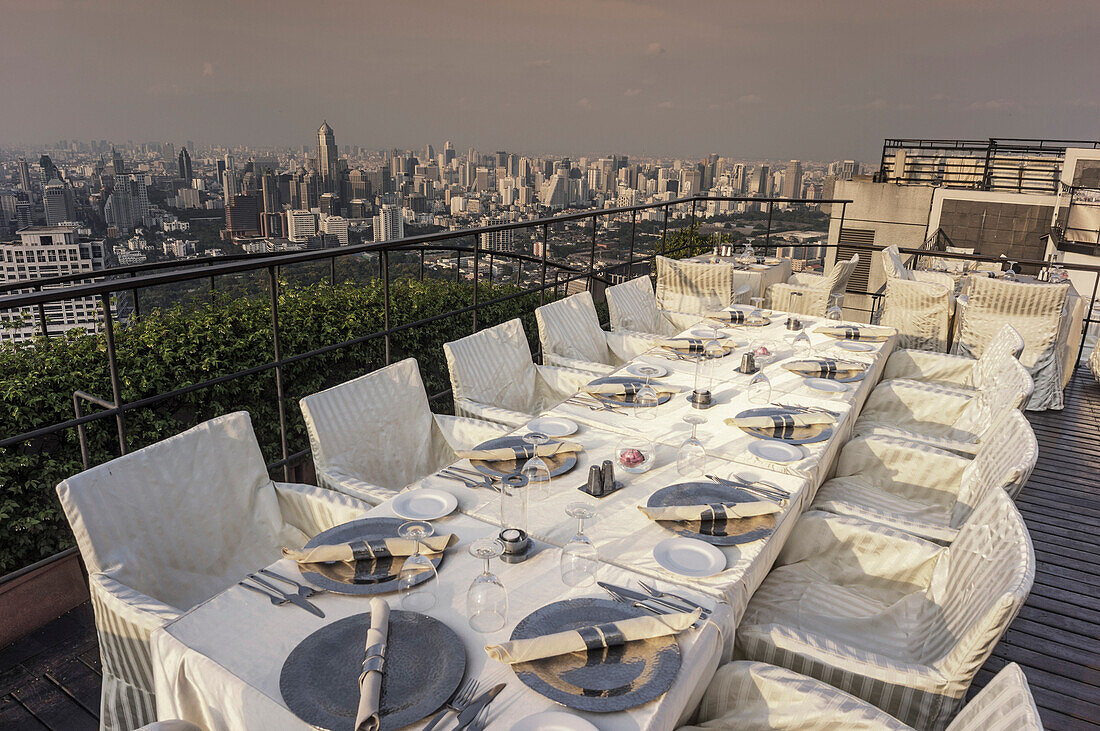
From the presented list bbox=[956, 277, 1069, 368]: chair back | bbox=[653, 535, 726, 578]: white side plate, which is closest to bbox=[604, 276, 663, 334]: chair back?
bbox=[956, 277, 1069, 368]: chair back

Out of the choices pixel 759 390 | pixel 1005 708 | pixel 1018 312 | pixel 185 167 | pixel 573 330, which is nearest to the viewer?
pixel 1005 708

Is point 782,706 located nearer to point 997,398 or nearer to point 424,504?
point 424,504

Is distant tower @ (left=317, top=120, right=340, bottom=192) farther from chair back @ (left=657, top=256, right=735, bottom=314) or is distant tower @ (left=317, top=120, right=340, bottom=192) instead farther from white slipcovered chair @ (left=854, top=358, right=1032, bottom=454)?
white slipcovered chair @ (left=854, top=358, right=1032, bottom=454)

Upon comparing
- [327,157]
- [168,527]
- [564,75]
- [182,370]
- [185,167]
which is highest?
[564,75]

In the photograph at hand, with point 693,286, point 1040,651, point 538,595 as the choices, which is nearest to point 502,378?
point 538,595

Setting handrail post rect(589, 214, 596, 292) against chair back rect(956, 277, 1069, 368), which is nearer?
chair back rect(956, 277, 1069, 368)

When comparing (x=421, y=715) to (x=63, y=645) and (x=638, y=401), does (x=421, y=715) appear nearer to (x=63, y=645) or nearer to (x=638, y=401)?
(x=638, y=401)
